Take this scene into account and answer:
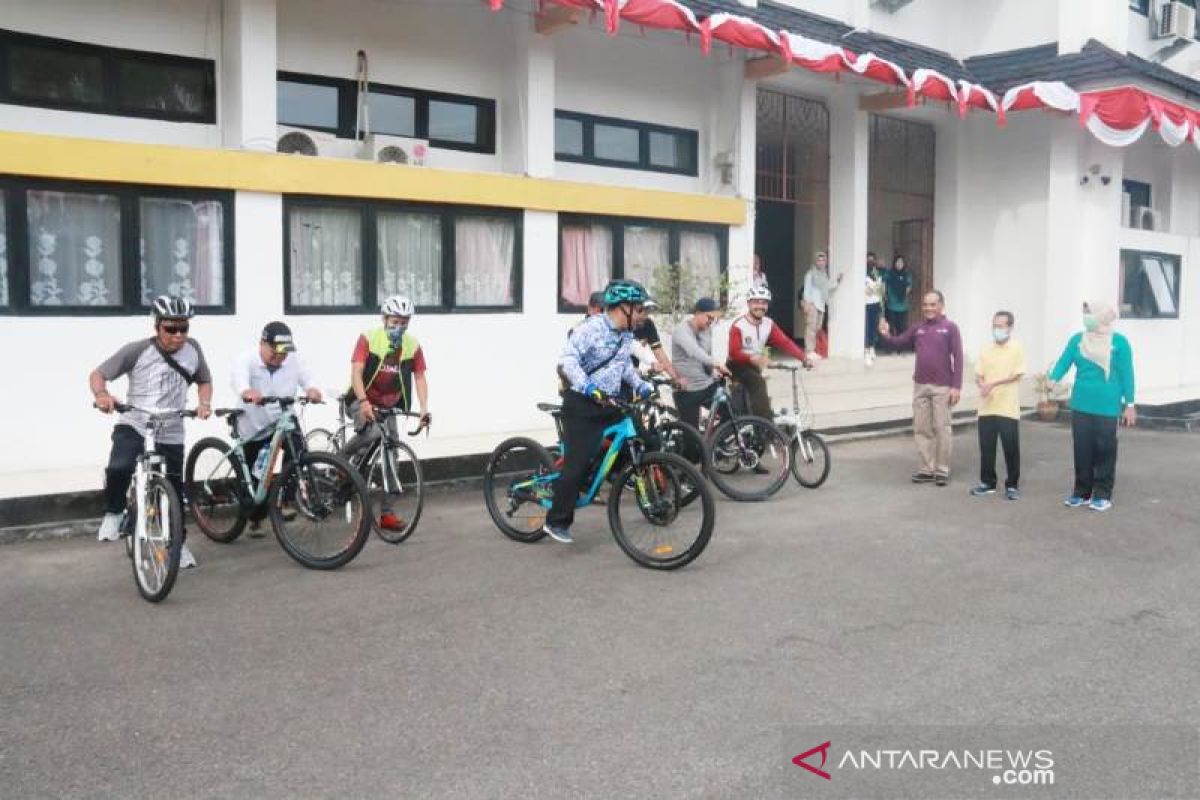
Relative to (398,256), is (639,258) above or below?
above

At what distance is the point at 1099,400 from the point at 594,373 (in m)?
4.64

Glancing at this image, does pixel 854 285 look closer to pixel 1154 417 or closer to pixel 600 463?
pixel 1154 417

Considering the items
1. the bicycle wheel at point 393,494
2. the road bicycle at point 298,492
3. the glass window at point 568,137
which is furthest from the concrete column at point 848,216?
the road bicycle at point 298,492

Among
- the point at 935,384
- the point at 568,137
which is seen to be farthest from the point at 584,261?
the point at 935,384

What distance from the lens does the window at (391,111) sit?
452 inches

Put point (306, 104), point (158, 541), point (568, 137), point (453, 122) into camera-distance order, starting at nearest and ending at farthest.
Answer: point (158, 541)
point (306, 104)
point (453, 122)
point (568, 137)

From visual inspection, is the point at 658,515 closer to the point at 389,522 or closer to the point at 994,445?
the point at 389,522

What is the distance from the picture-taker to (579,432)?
7.16m

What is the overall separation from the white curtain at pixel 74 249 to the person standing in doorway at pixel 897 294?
1291cm

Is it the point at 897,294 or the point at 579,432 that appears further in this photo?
the point at 897,294

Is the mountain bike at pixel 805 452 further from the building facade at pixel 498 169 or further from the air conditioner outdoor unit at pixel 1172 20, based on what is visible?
the air conditioner outdoor unit at pixel 1172 20

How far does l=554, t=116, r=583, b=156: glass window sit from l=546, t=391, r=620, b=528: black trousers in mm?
7025

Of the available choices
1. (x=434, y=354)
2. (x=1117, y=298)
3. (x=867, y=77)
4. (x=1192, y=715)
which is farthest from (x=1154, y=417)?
(x=1192, y=715)

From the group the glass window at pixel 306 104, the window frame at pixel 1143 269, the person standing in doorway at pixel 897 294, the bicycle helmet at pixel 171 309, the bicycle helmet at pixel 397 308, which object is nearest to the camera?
the bicycle helmet at pixel 171 309
